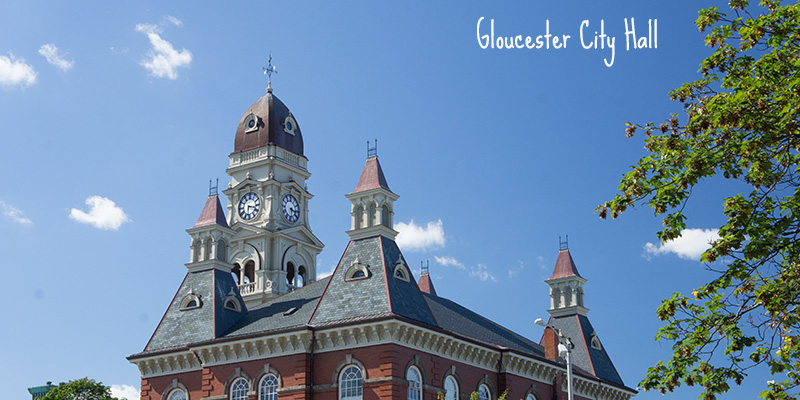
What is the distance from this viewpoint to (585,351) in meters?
60.4

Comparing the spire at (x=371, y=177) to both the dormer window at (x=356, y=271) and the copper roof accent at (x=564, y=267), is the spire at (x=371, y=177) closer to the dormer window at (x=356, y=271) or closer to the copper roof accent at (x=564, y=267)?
the dormer window at (x=356, y=271)

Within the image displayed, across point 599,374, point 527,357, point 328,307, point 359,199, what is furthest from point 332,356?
point 599,374

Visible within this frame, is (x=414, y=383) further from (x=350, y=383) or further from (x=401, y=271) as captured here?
(x=401, y=271)

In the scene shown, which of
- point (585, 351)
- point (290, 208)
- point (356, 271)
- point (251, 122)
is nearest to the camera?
point (356, 271)

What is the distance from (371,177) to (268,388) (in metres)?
12.0

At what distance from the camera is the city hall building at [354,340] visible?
1688 inches

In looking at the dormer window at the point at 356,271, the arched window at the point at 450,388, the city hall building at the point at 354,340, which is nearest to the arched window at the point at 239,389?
the city hall building at the point at 354,340

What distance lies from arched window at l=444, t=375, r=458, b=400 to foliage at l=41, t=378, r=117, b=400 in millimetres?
32798

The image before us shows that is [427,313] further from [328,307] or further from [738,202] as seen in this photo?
[738,202]

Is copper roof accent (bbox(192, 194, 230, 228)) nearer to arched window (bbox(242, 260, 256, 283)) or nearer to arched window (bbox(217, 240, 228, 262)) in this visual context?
arched window (bbox(217, 240, 228, 262))

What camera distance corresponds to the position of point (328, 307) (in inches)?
1777

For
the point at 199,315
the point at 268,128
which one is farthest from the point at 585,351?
the point at 268,128

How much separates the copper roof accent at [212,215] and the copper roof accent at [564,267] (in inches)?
927

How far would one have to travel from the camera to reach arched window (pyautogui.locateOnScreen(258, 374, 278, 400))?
44344mm
